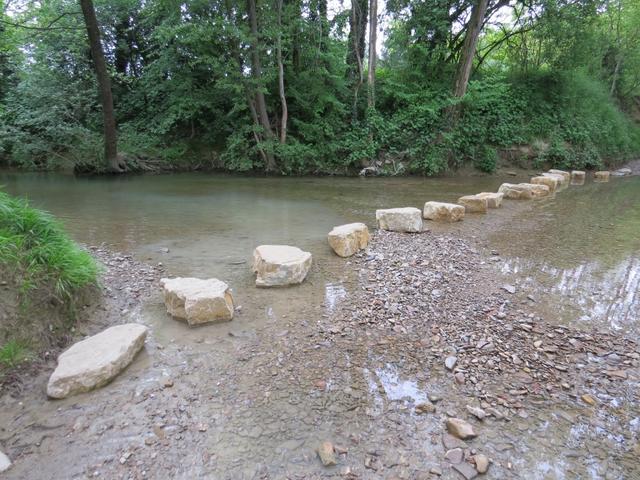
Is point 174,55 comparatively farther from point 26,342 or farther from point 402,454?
point 402,454

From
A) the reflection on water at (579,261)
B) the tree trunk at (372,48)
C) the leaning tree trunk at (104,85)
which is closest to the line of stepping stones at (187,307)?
the reflection on water at (579,261)

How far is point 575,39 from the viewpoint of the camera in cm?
1209

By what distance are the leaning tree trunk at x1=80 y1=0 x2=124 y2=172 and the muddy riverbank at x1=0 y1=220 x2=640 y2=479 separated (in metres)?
9.14

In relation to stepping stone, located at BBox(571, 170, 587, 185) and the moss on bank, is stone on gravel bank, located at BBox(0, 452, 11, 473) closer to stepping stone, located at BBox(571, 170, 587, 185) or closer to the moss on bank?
the moss on bank

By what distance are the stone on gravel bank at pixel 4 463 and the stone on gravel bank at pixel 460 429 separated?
200cm

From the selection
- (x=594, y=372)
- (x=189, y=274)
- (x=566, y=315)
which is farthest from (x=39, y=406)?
(x=566, y=315)

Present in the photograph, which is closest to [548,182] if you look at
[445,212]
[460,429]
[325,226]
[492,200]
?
[492,200]

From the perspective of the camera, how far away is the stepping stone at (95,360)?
202 cm

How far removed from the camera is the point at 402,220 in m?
5.02

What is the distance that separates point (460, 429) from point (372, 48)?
41.9 ft

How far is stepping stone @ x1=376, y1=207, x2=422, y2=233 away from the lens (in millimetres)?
4996

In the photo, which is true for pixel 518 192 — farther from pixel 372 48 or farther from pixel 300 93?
pixel 372 48

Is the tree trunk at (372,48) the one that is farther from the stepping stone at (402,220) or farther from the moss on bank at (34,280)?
the moss on bank at (34,280)

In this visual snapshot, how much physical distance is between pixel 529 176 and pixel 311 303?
10739 millimetres
